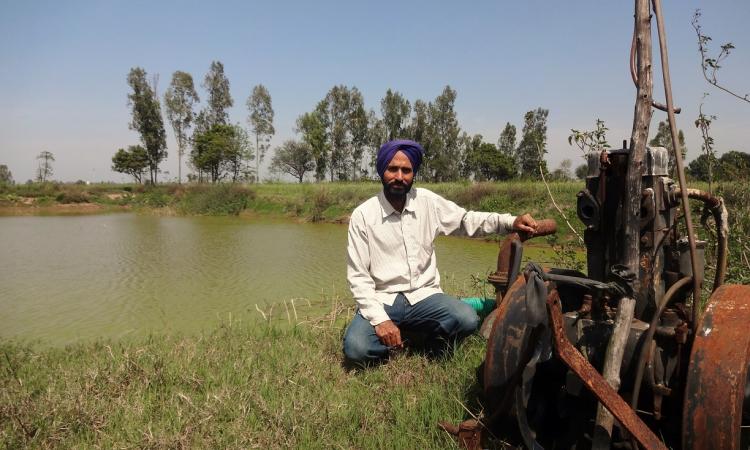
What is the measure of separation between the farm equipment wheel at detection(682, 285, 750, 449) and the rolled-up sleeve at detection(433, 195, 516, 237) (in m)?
1.24

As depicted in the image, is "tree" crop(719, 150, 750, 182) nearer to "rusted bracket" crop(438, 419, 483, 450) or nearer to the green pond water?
the green pond water

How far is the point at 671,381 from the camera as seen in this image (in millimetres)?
1479

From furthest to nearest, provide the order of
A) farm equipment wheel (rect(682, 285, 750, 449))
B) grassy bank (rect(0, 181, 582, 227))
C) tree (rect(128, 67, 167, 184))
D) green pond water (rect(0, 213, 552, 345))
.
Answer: tree (rect(128, 67, 167, 184))
grassy bank (rect(0, 181, 582, 227))
green pond water (rect(0, 213, 552, 345))
farm equipment wheel (rect(682, 285, 750, 449))

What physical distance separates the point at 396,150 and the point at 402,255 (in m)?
0.63

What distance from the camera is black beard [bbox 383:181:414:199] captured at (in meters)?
2.76

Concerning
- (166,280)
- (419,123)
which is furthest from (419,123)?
(166,280)

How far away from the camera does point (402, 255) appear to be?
2.80 meters

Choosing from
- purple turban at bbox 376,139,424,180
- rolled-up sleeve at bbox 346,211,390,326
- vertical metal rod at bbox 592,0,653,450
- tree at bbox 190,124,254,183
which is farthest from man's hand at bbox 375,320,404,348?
tree at bbox 190,124,254,183

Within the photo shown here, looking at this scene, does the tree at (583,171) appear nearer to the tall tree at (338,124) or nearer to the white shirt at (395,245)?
the white shirt at (395,245)

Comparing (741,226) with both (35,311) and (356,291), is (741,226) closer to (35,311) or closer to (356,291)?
(356,291)

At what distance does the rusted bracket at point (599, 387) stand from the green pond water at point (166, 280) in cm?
339

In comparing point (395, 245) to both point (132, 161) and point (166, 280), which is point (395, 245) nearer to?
point (166, 280)

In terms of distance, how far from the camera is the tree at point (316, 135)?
4022cm

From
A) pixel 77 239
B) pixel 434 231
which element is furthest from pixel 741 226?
pixel 77 239
